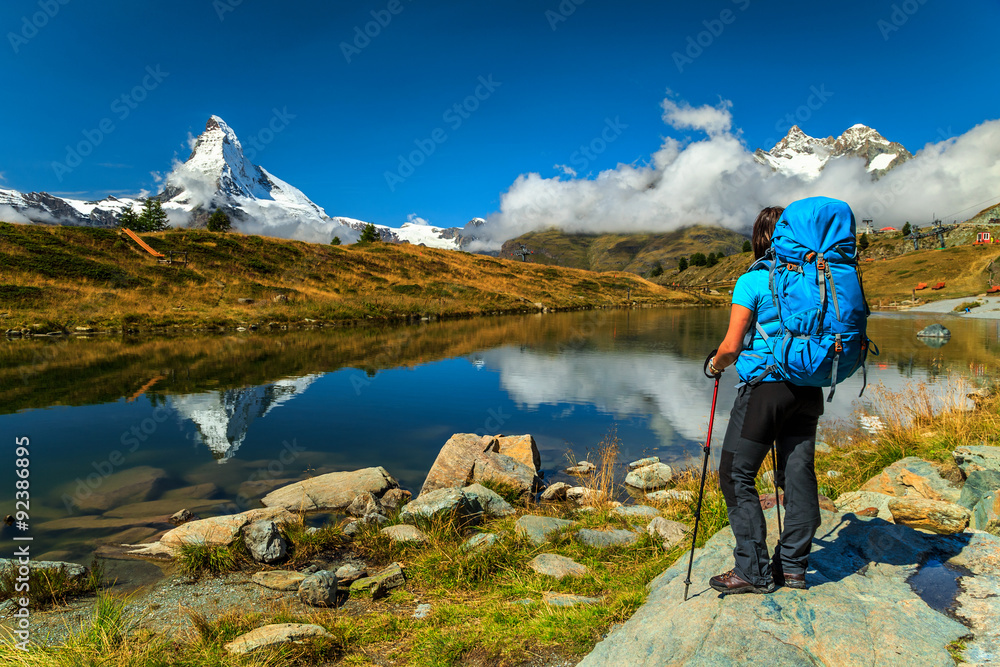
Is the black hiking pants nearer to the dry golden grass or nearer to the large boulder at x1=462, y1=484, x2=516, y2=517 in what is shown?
the dry golden grass

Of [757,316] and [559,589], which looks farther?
[559,589]

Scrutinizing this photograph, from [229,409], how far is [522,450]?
31.7 ft

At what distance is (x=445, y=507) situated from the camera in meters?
7.50

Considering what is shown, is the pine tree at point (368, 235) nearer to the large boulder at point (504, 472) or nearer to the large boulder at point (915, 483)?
the large boulder at point (504, 472)

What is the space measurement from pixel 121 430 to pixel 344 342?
1967 centimetres

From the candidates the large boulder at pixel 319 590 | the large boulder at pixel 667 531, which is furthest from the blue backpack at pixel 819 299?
the large boulder at pixel 319 590

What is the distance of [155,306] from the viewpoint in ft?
133

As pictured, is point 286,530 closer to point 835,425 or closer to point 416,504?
point 416,504

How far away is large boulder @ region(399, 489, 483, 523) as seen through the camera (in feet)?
→ 24.4

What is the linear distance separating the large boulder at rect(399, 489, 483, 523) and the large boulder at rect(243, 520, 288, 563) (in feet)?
5.46

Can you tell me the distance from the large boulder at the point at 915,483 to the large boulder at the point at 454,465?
6.09m

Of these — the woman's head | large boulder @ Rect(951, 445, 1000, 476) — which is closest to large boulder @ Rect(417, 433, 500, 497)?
the woman's head

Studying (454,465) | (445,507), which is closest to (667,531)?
(445,507)

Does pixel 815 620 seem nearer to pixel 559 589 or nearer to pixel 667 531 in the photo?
pixel 559 589
